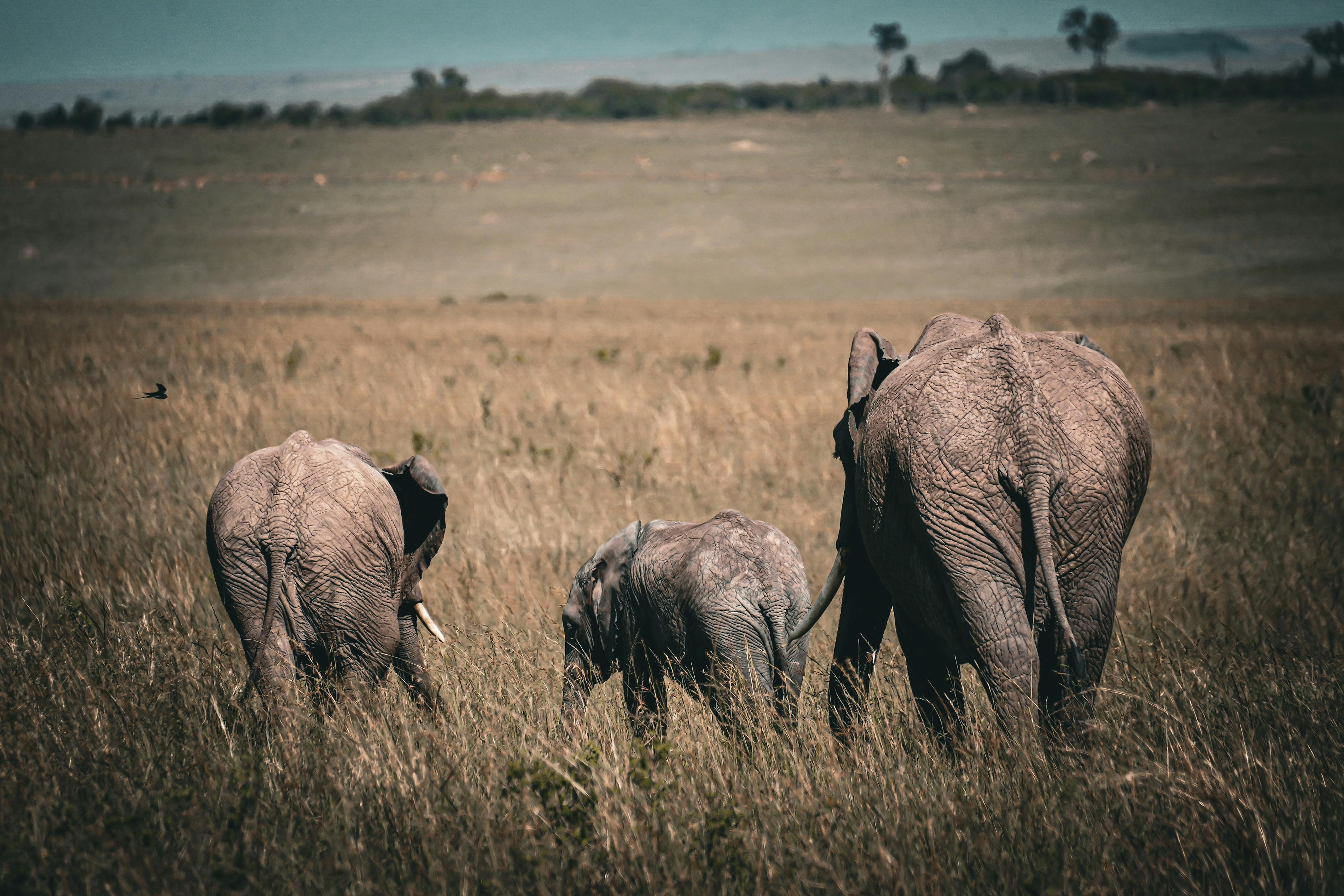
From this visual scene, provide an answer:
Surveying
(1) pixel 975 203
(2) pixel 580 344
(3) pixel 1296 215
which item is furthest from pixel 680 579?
(1) pixel 975 203

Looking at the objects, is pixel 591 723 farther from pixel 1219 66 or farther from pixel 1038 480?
pixel 1219 66

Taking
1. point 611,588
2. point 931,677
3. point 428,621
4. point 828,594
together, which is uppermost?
point 828,594

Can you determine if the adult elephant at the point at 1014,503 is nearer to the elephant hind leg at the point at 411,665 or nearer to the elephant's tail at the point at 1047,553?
the elephant's tail at the point at 1047,553

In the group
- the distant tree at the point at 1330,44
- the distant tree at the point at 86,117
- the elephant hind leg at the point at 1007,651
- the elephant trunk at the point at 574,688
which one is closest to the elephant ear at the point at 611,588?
the elephant trunk at the point at 574,688

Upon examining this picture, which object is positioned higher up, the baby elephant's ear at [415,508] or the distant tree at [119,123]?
the distant tree at [119,123]

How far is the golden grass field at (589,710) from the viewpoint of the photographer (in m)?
3.26

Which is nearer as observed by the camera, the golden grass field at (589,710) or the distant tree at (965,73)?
the golden grass field at (589,710)

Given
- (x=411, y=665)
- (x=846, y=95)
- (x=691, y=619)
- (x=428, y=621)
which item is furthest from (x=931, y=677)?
(x=846, y=95)

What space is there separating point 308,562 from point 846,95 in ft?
490

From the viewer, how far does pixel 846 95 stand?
142 m

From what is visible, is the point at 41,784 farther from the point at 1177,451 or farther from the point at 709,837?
the point at 1177,451

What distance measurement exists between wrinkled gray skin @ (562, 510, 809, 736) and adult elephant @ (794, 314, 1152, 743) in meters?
0.98

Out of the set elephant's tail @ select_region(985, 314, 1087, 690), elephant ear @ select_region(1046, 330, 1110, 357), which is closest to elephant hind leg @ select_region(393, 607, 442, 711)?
elephant's tail @ select_region(985, 314, 1087, 690)

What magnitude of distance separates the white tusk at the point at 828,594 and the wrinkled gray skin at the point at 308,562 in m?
1.93
